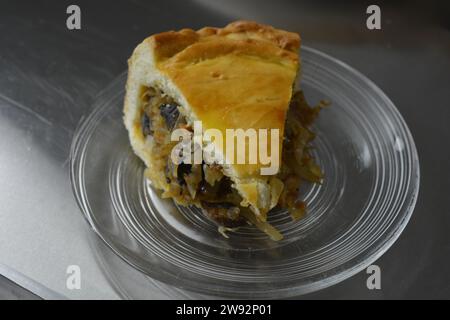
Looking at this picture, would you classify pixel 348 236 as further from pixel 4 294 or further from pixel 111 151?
pixel 4 294

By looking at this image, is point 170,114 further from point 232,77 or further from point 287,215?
point 287,215

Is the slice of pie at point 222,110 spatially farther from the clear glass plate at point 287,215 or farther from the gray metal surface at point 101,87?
the gray metal surface at point 101,87

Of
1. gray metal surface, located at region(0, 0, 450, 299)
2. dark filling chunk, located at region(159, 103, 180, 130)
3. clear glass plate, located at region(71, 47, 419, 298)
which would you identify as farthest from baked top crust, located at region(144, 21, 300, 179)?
gray metal surface, located at region(0, 0, 450, 299)

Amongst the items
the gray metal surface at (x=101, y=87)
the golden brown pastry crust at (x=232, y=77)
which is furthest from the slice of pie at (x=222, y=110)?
the gray metal surface at (x=101, y=87)

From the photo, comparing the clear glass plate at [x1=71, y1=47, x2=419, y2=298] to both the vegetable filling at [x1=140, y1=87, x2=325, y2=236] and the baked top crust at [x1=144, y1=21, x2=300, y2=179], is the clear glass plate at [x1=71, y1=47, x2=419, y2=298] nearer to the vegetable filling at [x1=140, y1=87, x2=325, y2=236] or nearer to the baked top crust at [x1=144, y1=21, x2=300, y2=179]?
the vegetable filling at [x1=140, y1=87, x2=325, y2=236]

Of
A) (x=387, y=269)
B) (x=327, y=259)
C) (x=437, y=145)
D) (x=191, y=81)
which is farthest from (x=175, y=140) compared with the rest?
(x=437, y=145)

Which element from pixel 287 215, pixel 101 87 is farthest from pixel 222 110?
pixel 101 87
